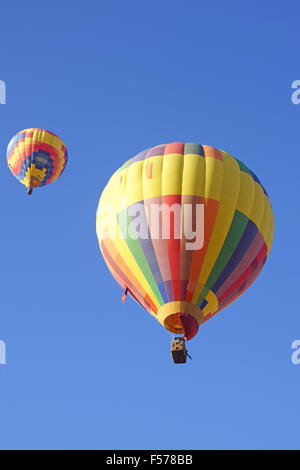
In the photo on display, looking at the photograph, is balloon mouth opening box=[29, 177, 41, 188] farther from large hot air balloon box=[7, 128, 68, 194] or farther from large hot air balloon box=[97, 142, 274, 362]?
large hot air balloon box=[97, 142, 274, 362]

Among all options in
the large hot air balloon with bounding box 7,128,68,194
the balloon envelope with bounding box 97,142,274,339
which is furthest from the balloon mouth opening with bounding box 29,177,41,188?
the balloon envelope with bounding box 97,142,274,339

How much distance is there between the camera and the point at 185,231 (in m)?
21.1

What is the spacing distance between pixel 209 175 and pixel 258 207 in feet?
5.22

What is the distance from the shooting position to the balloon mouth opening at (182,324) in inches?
815

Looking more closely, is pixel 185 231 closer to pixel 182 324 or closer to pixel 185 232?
pixel 185 232

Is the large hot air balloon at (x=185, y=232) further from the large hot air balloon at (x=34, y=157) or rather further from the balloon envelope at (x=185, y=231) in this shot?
the large hot air balloon at (x=34, y=157)

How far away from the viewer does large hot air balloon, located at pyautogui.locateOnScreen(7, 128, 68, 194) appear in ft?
97.3

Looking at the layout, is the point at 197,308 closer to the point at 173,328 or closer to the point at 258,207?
the point at 173,328

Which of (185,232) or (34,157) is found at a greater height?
(34,157)

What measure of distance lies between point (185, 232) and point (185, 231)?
0.08ft

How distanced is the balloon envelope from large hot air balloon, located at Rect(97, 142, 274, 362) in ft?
0.08

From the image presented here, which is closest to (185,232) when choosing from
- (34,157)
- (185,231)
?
(185,231)

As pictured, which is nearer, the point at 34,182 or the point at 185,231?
the point at 185,231
